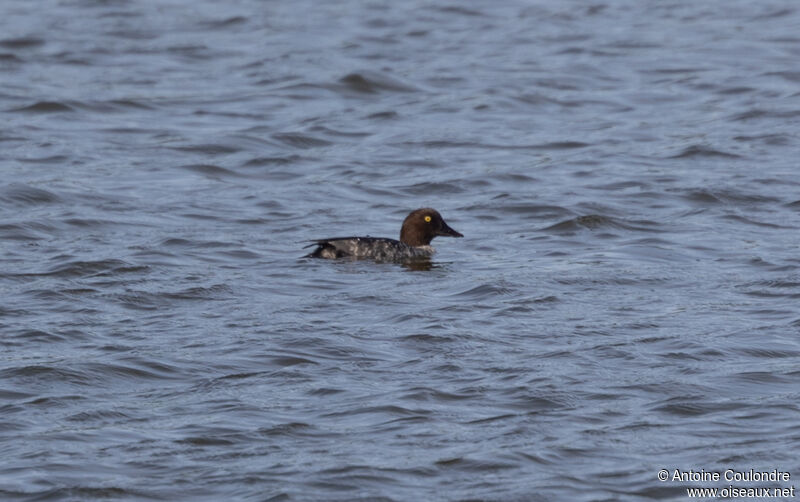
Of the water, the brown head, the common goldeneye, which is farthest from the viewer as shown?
the brown head

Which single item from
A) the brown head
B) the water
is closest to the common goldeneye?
the brown head

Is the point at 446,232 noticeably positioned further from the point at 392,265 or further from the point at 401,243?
the point at 392,265

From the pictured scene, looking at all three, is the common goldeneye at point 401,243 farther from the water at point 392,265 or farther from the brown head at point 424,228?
the water at point 392,265

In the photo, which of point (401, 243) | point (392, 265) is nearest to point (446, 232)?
point (401, 243)

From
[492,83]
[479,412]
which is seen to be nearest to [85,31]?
[492,83]

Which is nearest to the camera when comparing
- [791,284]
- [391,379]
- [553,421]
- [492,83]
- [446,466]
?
[446,466]

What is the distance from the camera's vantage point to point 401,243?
13797mm

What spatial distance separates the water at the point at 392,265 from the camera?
8.53 metres

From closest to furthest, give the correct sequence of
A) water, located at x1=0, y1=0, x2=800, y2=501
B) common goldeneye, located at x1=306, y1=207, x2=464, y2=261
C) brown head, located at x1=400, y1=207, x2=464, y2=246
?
1. water, located at x1=0, y1=0, x2=800, y2=501
2. common goldeneye, located at x1=306, y1=207, x2=464, y2=261
3. brown head, located at x1=400, y1=207, x2=464, y2=246

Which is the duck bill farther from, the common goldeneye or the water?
the water

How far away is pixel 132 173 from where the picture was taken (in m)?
16.9

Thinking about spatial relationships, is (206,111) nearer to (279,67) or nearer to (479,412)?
(279,67)

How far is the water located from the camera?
853 centimetres

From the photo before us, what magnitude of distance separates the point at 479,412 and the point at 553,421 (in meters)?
0.43
